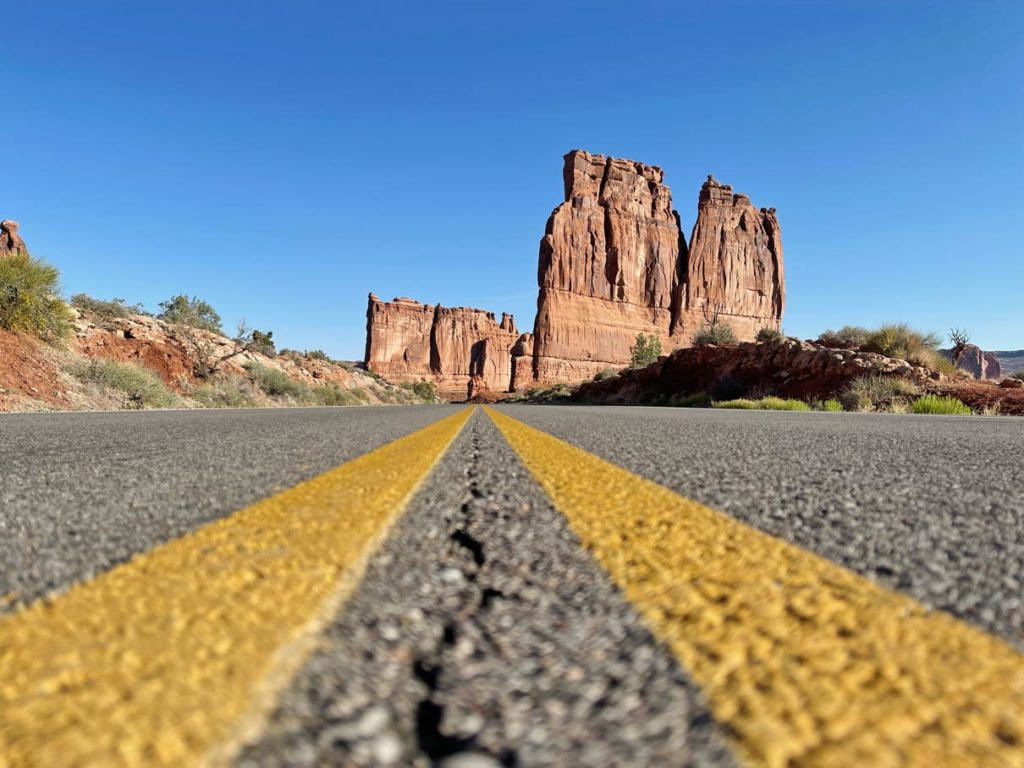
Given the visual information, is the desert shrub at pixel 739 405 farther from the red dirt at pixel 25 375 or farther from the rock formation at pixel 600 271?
the rock formation at pixel 600 271

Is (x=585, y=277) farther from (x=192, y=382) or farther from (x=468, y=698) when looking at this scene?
(x=468, y=698)

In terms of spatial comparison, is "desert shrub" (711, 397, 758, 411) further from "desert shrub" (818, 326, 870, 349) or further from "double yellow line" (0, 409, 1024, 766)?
"double yellow line" (0, 409, 1024, 766)

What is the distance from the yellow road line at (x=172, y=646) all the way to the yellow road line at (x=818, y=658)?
21.4 inches

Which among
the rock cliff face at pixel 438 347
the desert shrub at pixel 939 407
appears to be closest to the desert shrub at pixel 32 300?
the desert shrub at pixel 939 407

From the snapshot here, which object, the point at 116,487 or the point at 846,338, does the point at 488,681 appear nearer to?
the point at 116,487

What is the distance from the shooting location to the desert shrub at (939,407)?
40.9 feet

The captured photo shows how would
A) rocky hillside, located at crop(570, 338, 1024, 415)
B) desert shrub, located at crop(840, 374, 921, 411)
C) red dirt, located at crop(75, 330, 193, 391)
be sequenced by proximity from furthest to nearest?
red dirt, located at crop(75, 330, 193, 391), desert shrub, located at crop(840, 374, 921, 411), rocky hillside, located at crop(570, 338, 1024, 415)

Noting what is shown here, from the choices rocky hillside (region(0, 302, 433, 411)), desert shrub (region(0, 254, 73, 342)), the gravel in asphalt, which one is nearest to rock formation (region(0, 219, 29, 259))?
rocky hillside (region(0, 302, 433, 411))

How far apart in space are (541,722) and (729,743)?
20 cm

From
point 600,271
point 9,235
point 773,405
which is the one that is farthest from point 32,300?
point 600,271

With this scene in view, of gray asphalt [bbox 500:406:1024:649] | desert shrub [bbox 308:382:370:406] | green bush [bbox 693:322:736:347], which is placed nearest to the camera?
gray asphalt [bbox 500:406:1024:649]

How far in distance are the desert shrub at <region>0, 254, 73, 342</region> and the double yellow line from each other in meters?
14.3

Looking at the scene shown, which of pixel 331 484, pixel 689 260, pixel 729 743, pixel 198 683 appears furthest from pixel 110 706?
pixel 689 260

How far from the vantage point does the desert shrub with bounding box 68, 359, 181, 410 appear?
39.9 feet
